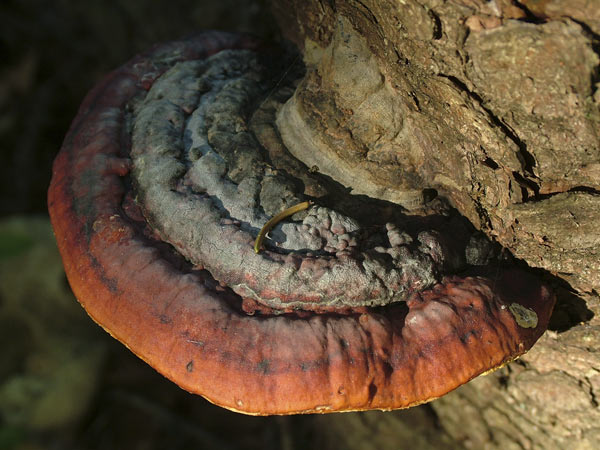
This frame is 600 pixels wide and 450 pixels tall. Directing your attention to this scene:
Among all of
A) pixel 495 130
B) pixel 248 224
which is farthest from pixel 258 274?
pixel 495 130

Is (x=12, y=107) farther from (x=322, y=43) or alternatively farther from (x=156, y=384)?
(x=322, y=43)

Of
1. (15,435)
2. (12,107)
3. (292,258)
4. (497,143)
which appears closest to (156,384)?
(15,435)

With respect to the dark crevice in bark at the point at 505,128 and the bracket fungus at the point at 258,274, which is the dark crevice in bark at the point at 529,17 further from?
the bracket fungus at the point at 258,274

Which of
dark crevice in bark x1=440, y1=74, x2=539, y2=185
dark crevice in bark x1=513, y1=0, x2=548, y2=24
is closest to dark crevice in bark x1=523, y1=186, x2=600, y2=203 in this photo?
dark crevice in bark x1=440, y1=74, x2=539, y2=185

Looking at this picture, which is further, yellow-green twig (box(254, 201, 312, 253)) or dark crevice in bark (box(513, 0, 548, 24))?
yellow-green twig (box(254, 201, 312, 253))

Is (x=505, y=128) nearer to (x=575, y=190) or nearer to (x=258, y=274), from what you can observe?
(x=575, y=190)

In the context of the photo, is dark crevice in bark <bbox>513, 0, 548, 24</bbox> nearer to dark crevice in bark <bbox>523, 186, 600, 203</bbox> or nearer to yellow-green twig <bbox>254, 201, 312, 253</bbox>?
dark crevice in bark <bbox>523, 186, 600, 203</bbox>
